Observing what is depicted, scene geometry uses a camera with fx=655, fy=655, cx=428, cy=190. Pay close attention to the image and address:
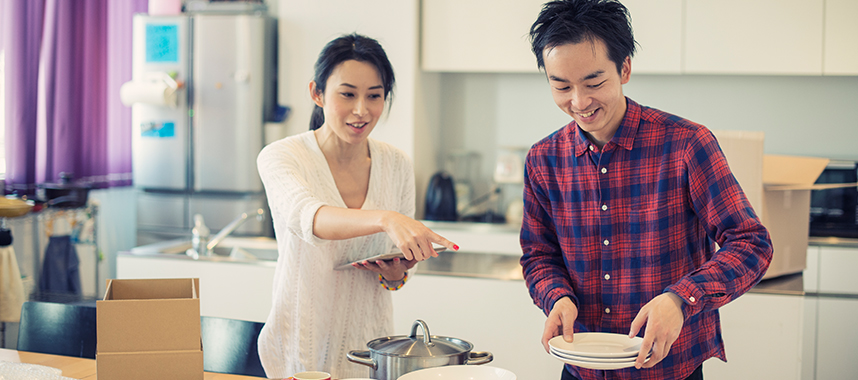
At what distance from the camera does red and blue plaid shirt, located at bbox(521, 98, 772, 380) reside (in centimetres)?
114

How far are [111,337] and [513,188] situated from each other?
2.92m

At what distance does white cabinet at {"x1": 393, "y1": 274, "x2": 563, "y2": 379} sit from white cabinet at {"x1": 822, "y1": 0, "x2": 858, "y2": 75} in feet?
7.09

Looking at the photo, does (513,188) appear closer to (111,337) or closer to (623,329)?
(623,329)

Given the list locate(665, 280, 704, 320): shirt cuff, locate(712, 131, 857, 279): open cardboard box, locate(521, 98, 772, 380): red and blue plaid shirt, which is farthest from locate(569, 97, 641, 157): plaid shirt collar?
locate(712, 131, 857, 279): open cardboard box

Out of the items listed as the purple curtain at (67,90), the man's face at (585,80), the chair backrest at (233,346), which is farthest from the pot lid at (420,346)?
the purple curtain at (67,90)

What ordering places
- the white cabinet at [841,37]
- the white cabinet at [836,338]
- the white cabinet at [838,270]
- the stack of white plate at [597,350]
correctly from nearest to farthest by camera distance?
the stack of white plate at [597,350], the white cabinet at [836,338], the white cabinet at [838,270], the white cabinet at [841,37]

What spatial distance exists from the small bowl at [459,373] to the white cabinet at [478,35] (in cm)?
257

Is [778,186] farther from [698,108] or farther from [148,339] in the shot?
[698,108]

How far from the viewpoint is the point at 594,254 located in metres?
1.24

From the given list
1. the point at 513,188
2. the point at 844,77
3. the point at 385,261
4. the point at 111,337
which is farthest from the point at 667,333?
the point at 844,77

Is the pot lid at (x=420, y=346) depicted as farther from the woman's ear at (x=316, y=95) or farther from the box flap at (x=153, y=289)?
the woman's ear at (x=316, y=95)

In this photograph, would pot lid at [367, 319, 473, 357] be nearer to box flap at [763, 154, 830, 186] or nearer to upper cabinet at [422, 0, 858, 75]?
box flap at [763, 154, 830, 186]

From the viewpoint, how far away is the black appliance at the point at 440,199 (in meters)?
3.55

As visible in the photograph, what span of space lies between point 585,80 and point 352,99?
0.51 m
